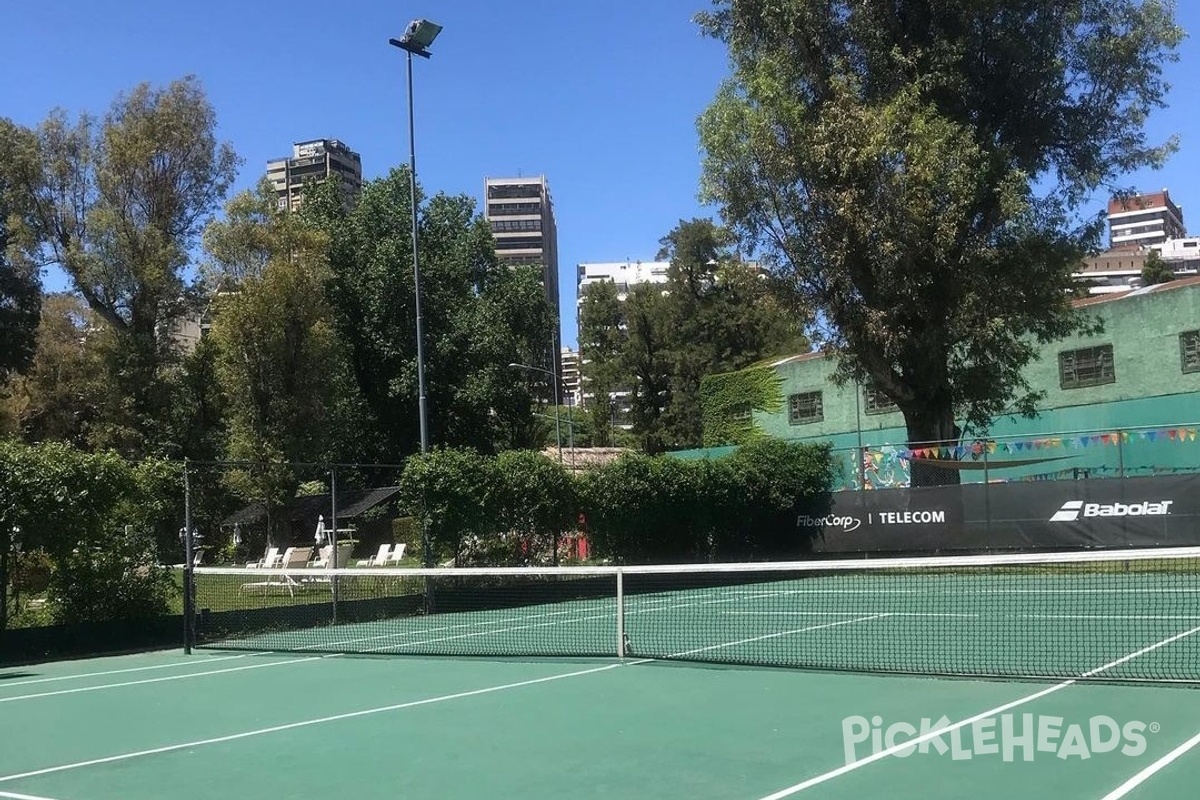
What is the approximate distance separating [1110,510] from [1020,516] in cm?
176

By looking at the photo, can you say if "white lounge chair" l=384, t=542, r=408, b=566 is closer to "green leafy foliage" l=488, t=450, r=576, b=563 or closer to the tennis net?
the tennis net

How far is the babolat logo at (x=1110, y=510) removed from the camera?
2155cm

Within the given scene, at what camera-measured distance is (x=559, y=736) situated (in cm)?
771

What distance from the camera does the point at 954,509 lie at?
78.0 ft

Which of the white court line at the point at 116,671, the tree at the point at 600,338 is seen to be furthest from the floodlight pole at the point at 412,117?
the tree at the point at 600,338

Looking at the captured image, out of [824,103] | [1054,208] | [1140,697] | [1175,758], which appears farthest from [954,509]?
[1175,758]

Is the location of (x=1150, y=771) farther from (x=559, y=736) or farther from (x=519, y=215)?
(x=519, y=215)

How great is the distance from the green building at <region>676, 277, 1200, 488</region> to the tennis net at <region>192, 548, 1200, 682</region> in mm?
3746

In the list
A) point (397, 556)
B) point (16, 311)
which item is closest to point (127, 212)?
point (16, 311)

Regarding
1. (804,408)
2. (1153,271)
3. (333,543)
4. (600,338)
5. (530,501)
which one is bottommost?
(333,543)

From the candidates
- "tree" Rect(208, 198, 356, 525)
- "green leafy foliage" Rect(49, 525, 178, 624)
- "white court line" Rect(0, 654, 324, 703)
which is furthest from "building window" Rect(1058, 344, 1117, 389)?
"green leafy foliage" Rect(49, 525, 178, 624)

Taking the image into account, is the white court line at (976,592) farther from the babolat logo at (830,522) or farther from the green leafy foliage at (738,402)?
the green leafy foliage at (738,402)

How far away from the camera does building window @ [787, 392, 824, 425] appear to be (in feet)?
141

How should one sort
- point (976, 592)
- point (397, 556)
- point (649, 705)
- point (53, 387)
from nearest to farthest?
1. point (649, 705)
2. point (976, 592)
3. point (397, 556)
4. point (53, 387)
